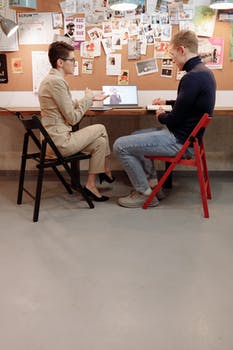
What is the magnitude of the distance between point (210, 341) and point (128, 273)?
60 centimetres

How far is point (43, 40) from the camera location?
356 centimetres

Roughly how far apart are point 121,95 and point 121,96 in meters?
0.01

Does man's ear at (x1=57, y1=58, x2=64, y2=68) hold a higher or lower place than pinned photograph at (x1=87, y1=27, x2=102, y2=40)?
lower

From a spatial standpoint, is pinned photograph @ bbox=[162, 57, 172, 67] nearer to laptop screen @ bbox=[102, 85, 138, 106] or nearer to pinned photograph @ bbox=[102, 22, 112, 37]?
laptop screen @ bbox=[102, 85, 138, 106]

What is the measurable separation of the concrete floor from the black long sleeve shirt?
24.9 inches

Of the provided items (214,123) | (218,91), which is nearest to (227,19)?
(218,91)

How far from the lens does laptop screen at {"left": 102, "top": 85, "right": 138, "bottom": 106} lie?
345 centimetres

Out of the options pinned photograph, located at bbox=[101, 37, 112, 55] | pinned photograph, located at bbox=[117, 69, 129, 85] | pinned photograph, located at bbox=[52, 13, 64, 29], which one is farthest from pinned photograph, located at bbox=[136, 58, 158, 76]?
pinned photograph, located at bbox=[52, 13, 64, 29]

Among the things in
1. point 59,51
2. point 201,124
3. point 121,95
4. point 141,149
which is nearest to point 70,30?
point 121,95

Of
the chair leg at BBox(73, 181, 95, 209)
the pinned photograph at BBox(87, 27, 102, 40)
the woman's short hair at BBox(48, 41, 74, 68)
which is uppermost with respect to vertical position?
the pinned photograph at BBox(87, 27, 102, 40)

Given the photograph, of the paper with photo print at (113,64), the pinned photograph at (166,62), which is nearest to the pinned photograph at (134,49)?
the paper with photo print at (113,64)

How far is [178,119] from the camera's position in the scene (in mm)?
2701

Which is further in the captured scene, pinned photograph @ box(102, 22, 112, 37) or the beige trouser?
pinned photograph @ box(102, 22, 112, 37)

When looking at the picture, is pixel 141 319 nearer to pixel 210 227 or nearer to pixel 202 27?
pixel 210 227
